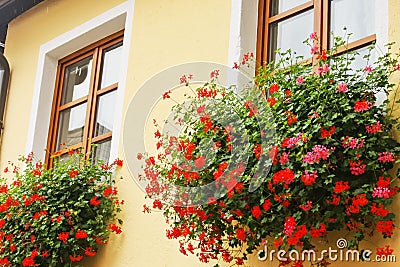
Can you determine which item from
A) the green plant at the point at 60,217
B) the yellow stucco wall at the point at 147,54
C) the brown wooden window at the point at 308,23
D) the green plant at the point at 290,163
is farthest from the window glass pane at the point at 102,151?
the brown wooden window at the point at 308,23

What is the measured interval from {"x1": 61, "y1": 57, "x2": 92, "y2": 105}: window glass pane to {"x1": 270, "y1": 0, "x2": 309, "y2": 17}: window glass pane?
71.3 inches

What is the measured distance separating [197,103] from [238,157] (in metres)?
0.66

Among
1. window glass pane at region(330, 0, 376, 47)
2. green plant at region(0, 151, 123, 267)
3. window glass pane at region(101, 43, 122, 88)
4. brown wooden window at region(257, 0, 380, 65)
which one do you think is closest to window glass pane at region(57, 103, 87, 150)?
window glass pane at region(101, 43, 122, 88)

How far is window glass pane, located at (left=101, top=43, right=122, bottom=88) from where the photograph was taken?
19.1 ft

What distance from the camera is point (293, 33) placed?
464 cm

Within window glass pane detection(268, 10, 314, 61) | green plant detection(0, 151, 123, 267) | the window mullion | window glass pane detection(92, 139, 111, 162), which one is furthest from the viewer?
the window mullion

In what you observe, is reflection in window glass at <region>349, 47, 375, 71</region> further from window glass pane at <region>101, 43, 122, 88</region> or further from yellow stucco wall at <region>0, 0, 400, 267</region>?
window glass pane at <region>101, 43, 122, 88</region>

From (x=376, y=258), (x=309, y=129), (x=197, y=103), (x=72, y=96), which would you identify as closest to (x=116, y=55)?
(x=72, y=96)

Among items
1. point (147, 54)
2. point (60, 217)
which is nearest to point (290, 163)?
point (60, 217)

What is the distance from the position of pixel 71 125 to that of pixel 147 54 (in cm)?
111

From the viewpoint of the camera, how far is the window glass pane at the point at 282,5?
474 cm

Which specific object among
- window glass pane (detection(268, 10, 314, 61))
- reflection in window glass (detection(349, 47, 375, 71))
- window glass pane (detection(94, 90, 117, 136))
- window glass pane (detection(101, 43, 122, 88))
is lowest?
reflection in window glass (detection(349, 47, 375, 71))

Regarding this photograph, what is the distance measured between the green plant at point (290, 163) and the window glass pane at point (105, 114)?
1482 mm

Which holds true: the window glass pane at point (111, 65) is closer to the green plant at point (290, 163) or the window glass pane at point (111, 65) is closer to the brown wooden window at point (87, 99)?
the brown wooden window at point (87, 99)
